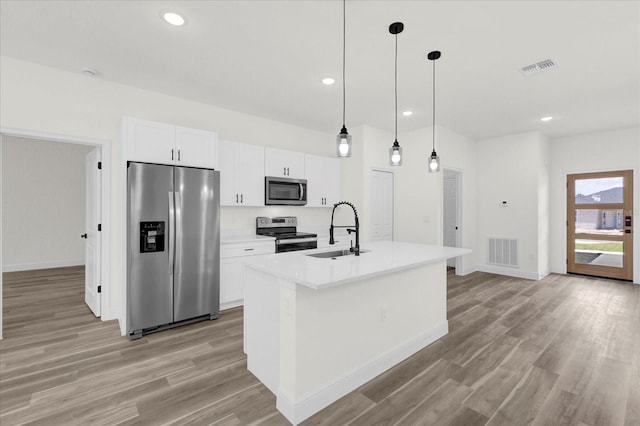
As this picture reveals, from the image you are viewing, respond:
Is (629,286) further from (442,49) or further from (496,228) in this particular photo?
(442,49)

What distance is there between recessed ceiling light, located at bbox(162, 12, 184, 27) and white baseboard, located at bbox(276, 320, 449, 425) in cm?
290

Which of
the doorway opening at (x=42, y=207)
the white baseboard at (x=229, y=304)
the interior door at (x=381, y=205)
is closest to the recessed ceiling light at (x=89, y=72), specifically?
the white baseboard at (x=229, y=304)

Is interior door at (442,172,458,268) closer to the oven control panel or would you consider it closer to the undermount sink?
the oven control panel

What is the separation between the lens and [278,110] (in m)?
4.47

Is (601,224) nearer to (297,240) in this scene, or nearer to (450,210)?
(450,210)

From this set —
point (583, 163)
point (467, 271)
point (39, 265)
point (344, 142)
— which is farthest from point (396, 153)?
point (39, 265)

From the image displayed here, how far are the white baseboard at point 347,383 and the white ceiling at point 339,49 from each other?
9.06 ft

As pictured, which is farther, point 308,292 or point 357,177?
point 357,177

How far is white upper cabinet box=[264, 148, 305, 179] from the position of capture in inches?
180

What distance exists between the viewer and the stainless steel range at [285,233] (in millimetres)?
4379

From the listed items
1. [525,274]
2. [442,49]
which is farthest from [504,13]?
[525,274]

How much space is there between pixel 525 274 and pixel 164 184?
6472mm

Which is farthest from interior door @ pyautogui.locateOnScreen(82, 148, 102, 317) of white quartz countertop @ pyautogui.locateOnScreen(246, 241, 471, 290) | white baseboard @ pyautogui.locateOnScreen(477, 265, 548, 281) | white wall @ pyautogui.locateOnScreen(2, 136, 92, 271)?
white baseboard @ pyautogui.locateOnScreen(477, 265, 548, 281)

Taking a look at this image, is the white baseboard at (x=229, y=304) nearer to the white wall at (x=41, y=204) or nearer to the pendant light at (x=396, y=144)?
the pendant light at (x=396, y=144)
